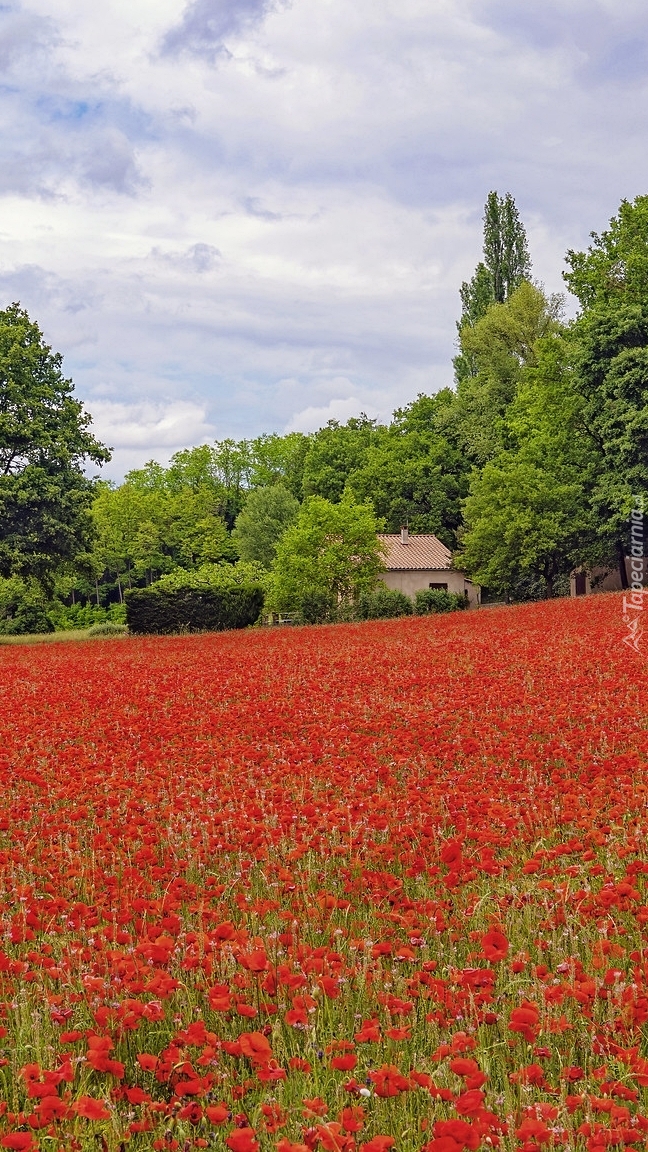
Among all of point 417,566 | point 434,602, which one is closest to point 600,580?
point 434,602

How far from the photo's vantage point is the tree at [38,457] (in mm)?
40062

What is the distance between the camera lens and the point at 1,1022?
435 cm

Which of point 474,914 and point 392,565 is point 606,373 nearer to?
point 392,565

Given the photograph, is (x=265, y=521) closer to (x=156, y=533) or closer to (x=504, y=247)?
(x=156, y=533)

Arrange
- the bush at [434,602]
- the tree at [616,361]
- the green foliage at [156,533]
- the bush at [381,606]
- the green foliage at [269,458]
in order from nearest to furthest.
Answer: the tree at [616,361]
the bush at [381,606]
the bush at [434,602]
the green foliage at [156,533]
the green foliage at [269,458]

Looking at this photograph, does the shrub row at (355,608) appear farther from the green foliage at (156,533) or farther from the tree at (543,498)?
the green foliage at (156,533)

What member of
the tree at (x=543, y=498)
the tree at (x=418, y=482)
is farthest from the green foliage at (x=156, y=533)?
the tree at (x=543, y=498)

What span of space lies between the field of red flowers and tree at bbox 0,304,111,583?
29076 mm

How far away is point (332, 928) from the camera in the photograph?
5.20 m

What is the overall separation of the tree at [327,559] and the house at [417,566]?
15.0 metres

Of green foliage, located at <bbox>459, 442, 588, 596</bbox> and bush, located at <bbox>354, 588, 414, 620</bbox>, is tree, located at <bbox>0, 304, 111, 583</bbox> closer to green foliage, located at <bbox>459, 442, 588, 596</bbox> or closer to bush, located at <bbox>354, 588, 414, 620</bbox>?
bush, located at <bbox>354, 588, 414, 620</bbox>

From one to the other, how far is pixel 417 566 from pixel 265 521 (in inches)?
694

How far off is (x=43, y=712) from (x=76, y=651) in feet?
53.2

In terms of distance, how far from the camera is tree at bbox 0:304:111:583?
131 ft
